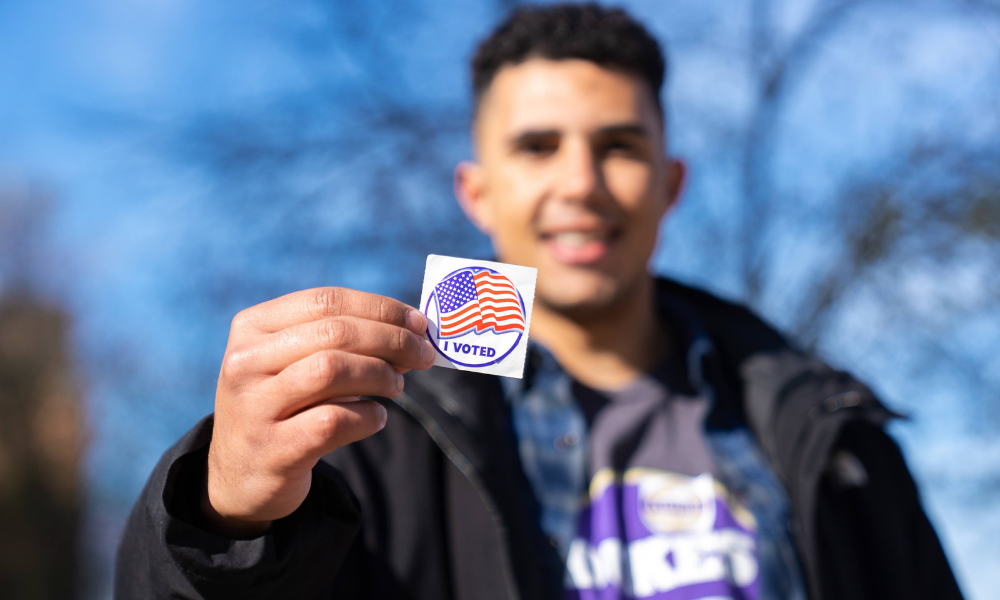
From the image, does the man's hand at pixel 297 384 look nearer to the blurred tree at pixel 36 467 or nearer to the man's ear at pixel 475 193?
the man's ear at pixel 475 193

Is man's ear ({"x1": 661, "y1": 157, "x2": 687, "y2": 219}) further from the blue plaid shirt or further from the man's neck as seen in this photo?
the blue plaid shirt

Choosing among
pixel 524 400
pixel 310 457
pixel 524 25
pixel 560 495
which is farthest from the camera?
pixel 524 25

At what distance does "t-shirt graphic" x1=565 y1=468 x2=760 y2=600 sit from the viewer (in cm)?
189

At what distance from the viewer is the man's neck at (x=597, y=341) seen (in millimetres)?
2379

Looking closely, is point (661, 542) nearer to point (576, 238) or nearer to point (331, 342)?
point (576, 238)

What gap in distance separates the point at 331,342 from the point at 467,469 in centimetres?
81

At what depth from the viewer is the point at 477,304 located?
54.6 inches

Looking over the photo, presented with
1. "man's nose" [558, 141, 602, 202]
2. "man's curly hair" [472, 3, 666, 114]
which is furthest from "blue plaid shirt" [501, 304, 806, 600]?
"man's curly hair" [472, 3, 666, 114]

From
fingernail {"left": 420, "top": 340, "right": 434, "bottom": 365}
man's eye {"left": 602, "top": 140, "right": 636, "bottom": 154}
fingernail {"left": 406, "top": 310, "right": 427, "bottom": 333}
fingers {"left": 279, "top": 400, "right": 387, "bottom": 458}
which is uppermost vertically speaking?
man's eye {"left": 602, "top": 140, "right": 636, "bottom": 154}

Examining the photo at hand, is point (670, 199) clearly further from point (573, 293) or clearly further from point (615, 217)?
point (573, 293)

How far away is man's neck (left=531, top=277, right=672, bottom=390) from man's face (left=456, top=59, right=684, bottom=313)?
8 cm

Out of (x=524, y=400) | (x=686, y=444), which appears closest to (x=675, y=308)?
(x=686, y=444)

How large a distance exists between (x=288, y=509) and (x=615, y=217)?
1.47 metres

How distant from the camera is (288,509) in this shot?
119 cm
